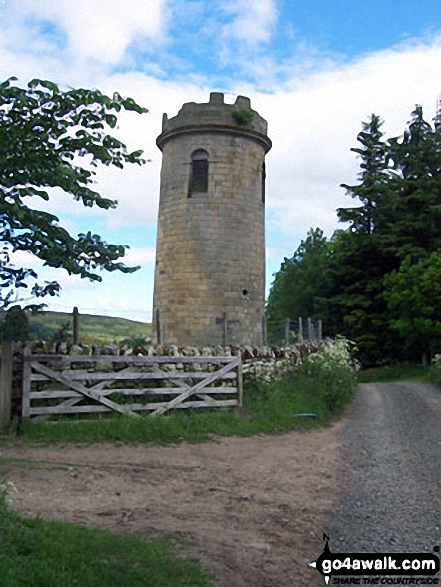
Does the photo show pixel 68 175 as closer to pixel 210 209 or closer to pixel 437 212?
pixel 210 209

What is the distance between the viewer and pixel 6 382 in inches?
401

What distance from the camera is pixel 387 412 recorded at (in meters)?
14.9

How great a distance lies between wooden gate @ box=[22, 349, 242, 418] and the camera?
10430mm

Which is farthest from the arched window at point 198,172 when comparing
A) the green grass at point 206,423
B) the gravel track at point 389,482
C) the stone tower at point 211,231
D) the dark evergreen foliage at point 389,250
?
the dark evergreen foliage at point 389,250

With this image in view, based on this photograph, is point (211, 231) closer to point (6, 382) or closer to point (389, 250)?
point (6, 382)

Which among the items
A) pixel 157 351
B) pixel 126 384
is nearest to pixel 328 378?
pixel 157 351

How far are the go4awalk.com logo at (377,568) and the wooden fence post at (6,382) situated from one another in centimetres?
668

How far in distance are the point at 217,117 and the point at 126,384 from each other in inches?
454

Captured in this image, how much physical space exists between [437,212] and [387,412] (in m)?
22.3

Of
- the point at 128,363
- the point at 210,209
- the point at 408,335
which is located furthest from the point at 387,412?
the point at 408,335

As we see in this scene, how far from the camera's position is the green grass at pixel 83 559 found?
402 cm

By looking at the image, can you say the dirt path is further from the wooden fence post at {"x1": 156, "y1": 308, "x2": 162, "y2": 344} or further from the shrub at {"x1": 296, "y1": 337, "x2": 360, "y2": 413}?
the wooden fence post at {"x1": 156, "y1": 308, "x2": 162, "y2": 344}

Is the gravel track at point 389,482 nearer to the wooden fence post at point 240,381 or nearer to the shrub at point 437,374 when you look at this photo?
the wooden fence post at point 240,381

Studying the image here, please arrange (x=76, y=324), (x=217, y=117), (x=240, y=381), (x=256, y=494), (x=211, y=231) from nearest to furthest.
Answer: (x=256, y=494) < (x=76, y=324) < (x=240, y=381) < (x=211, y=231) < (x=217, y=117)
